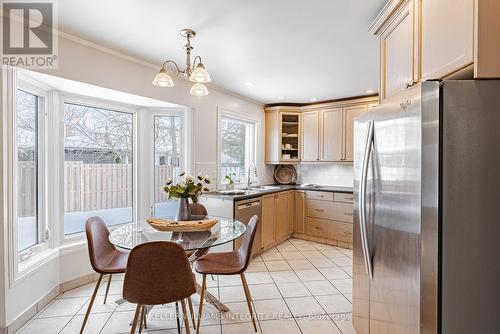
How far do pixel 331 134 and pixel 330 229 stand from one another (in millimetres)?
1627

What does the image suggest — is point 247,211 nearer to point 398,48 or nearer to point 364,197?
point 364,197

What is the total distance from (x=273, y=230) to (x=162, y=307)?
2.10 metres

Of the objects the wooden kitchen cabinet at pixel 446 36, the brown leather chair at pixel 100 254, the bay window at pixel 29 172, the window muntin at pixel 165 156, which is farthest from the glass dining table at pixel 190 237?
the wooden kitchen cabinet at pixel 446 36

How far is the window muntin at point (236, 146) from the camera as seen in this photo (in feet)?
13.7

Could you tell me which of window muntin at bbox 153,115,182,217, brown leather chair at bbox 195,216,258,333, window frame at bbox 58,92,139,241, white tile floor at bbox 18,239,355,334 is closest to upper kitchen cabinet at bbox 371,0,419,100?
brown leather chair at bbox 195,216,258,333

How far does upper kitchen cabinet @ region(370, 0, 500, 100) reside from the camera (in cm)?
100

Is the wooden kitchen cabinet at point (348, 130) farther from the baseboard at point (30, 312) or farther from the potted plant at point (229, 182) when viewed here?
the baseboard at point (30, 312)

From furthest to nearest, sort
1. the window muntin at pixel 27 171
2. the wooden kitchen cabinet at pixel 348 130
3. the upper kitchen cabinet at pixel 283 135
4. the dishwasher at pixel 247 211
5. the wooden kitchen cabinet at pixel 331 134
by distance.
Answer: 1. the upper kitchen cabinet at pixel 283 135
2. the wooden kitchen cabinet at pixel 331 134
3. the wooden kitchen cabinet at pixel 348 130
4. the dishwasher at pixel 247 211
5. the window muntin at pixel 27 171

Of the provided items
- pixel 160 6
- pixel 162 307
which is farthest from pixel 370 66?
pixel 162 307

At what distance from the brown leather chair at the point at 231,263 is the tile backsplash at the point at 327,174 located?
3.03 m

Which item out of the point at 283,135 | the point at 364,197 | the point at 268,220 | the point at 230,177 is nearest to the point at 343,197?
the point at 268,220

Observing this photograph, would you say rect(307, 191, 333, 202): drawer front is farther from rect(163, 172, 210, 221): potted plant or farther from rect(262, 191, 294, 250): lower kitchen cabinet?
rect(163, 172, 210, 221): potted plant

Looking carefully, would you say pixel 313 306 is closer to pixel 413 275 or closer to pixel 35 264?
pixel 413 275

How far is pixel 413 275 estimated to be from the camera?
1118mm
